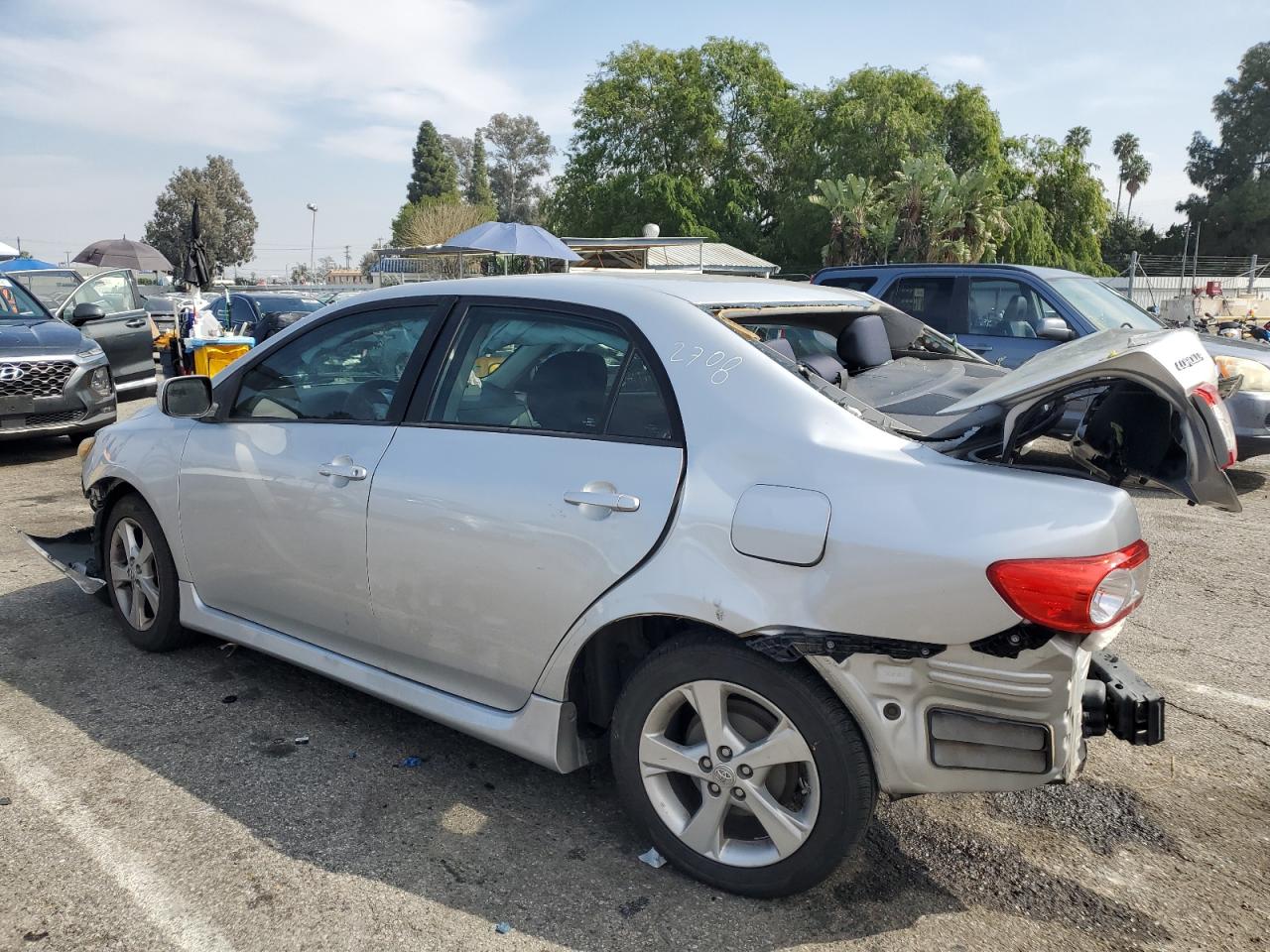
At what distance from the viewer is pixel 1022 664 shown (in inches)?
87.6

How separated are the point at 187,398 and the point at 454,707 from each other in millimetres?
1725

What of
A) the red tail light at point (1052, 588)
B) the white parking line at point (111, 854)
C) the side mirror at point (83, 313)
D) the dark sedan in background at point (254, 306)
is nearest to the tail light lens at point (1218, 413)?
the red tail light at point (1052, 588)

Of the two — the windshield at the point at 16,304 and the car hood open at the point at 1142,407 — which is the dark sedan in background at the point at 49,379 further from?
the car hood open at the point at 1142,407

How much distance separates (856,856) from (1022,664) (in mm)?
929

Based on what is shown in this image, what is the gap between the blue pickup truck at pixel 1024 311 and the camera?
25.0ft

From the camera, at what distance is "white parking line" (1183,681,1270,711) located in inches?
154

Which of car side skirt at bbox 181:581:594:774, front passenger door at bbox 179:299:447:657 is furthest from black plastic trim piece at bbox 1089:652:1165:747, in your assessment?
front passenger door at bbox 179:299:447:657

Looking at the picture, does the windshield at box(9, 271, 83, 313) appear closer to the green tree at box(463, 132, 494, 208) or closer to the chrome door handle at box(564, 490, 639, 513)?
the chrome door handle at box(564, 490, 639, 513)

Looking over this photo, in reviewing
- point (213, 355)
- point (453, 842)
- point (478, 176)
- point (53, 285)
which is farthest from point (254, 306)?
point (478, 176)

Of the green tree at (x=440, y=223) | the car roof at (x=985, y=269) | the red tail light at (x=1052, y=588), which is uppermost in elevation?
the green tree at (x=440, y=223)

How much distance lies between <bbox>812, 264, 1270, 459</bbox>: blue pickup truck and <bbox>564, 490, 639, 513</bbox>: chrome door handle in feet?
20.3

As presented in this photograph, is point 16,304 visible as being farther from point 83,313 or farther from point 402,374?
point 402,374

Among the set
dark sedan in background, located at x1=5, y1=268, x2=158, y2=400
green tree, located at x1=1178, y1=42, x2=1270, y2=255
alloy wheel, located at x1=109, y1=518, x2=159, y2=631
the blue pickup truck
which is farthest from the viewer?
green tree, located at x1=1178, y1=42, x2=1270, y2=255

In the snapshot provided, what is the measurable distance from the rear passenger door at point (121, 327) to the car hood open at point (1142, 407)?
998 centimetres
